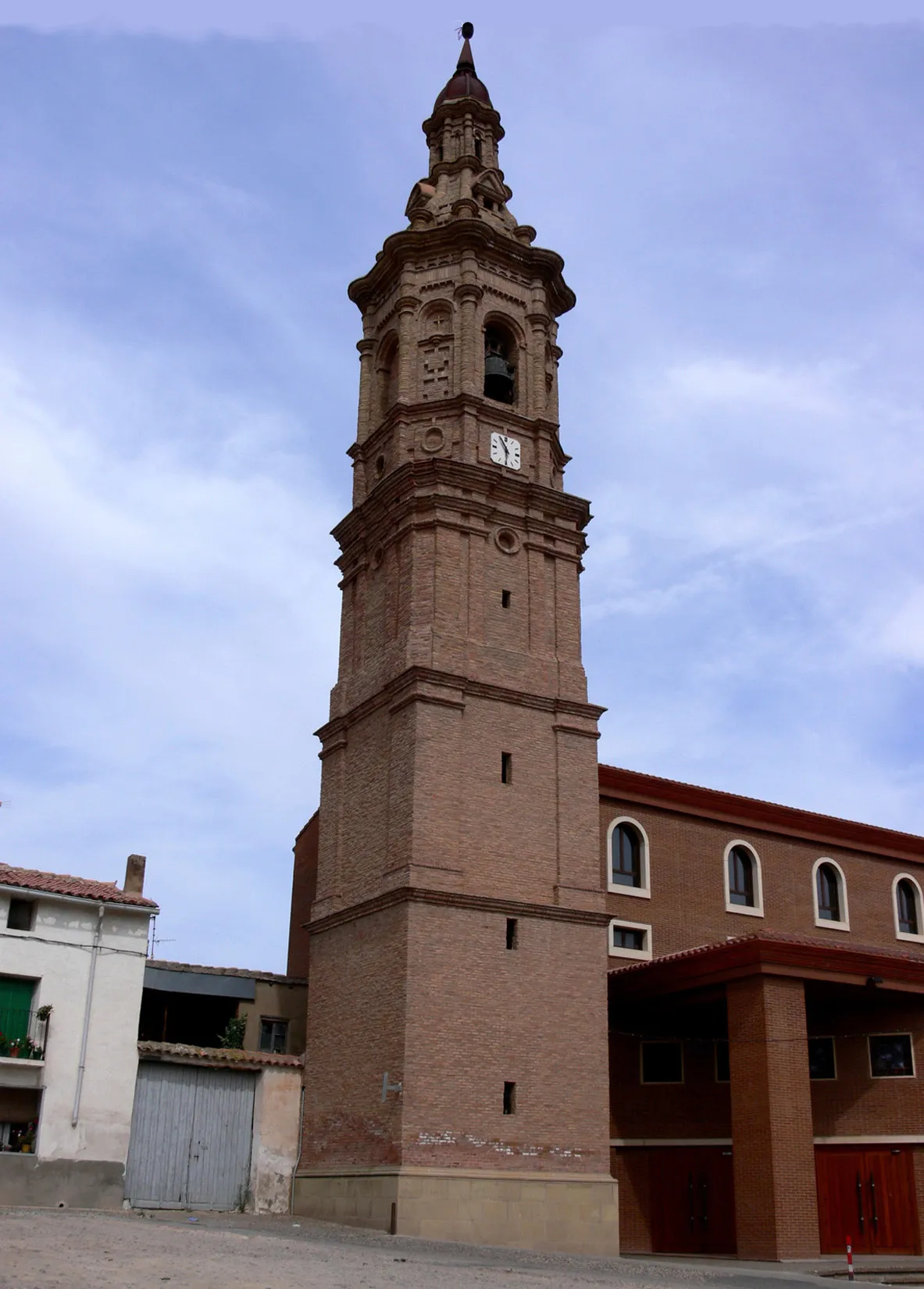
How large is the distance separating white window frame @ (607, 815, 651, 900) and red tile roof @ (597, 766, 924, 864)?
0.58m

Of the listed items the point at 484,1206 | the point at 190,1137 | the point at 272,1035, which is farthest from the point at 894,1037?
the point at 190,1137

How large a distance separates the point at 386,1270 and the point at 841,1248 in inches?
530

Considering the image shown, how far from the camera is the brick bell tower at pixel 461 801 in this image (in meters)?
26.6

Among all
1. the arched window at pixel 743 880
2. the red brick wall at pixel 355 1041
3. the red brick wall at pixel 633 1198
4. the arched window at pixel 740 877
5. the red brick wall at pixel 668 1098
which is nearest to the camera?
the red brick wall at pixel 355 1041

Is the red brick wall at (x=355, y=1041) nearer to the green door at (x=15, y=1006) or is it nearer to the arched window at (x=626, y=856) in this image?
the green door at (x=15, y=1006)

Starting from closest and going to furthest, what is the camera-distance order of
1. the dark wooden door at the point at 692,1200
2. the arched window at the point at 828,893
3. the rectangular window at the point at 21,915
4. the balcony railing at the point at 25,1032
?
the balcony railing at the point at 25,1032 < the rectangular window at the point at 21,915 < the dark wooden door at the point at 692,1200 < the arched window at the point at 828,893

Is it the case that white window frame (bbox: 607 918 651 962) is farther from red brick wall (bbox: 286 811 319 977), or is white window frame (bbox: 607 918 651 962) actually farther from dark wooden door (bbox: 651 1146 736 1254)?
red brick wall (bbox: 286 811 319 977)

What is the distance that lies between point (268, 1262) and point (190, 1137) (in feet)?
36.5

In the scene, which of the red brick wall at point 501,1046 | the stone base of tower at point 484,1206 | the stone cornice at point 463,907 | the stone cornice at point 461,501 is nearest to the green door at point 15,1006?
the stone cornice at point 463,907

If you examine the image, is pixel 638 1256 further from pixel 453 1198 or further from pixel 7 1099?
pixel 7 1099

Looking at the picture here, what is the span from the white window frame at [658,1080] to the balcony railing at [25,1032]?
45.7 ft

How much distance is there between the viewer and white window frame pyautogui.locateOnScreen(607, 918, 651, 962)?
110 feet

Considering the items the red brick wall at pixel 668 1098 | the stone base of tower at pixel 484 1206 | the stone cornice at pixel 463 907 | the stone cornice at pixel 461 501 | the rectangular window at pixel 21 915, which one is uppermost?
the stone cornice at pixel 461 501

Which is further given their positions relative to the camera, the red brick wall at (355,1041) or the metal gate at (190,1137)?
the metal gate at (190,1137)
